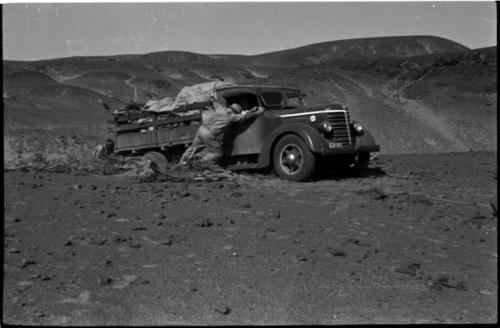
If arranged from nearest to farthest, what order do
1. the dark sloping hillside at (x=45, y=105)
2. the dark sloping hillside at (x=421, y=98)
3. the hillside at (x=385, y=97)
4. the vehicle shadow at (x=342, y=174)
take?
the vehicle shadow at (x=342, y=174)
the dark sloping hillside at (x=45, y=105)
the hillside at (x=385, y=97)
the dark sloping hillside at (x=421, y=98)

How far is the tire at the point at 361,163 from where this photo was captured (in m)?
10.1

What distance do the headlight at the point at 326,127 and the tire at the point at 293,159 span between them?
40 centimetres

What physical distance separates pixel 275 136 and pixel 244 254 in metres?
4.64

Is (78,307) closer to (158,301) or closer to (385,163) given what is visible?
(158,301)

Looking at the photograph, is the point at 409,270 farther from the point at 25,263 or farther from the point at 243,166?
the point at 243,166

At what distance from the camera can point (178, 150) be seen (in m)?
11.0

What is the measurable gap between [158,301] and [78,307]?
50 centimetres

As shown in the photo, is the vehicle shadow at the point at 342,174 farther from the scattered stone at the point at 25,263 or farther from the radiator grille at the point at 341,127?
the scattered stone at the point at 25,263

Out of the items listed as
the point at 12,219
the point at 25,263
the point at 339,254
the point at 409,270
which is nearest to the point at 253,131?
the point at 12,219

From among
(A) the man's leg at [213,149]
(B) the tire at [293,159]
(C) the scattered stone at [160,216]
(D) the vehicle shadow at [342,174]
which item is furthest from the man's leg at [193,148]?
(C) the scattered stone at [160,216]

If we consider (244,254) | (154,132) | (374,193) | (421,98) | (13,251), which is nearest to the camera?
(13,251)

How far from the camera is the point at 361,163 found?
10.1 m

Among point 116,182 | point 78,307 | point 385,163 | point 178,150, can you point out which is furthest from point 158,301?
point 385,163

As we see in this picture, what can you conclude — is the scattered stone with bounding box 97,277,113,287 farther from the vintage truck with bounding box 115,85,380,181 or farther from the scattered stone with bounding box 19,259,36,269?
the vintage truck with bounding box 115,85,380,181
